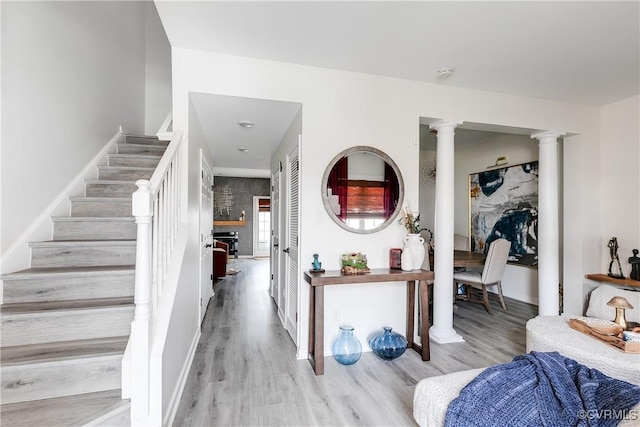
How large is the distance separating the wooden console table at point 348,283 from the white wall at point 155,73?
3.98m

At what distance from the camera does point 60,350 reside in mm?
1721

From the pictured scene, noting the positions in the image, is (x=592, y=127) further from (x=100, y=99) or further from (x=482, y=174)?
(x=100, y=99)

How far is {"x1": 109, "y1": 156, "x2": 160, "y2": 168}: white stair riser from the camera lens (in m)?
3.37

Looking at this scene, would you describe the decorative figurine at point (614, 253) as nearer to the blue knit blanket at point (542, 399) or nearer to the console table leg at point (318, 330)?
the blue knit blanket at point (542, 399)

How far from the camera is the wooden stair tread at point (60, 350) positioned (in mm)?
1619

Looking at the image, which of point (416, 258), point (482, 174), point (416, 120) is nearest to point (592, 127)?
point (482, 174)

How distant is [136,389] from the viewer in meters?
1.53

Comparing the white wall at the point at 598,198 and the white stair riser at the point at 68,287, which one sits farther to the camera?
the white wall at the point at 598,198

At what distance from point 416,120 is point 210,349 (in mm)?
3092

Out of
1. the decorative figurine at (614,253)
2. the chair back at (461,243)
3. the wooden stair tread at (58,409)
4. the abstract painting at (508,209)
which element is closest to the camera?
the wooden stair tread at (58,409)

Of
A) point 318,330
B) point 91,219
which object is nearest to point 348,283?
point 318,330

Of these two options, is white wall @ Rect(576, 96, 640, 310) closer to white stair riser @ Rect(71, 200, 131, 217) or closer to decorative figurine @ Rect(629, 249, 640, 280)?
decorative figurine @ Rect(629, 249, 640, 280)

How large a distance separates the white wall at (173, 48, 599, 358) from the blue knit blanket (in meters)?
1.51

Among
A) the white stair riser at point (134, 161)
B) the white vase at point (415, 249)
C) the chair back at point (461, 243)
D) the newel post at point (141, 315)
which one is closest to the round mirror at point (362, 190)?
the white vase at point (415, 249)
